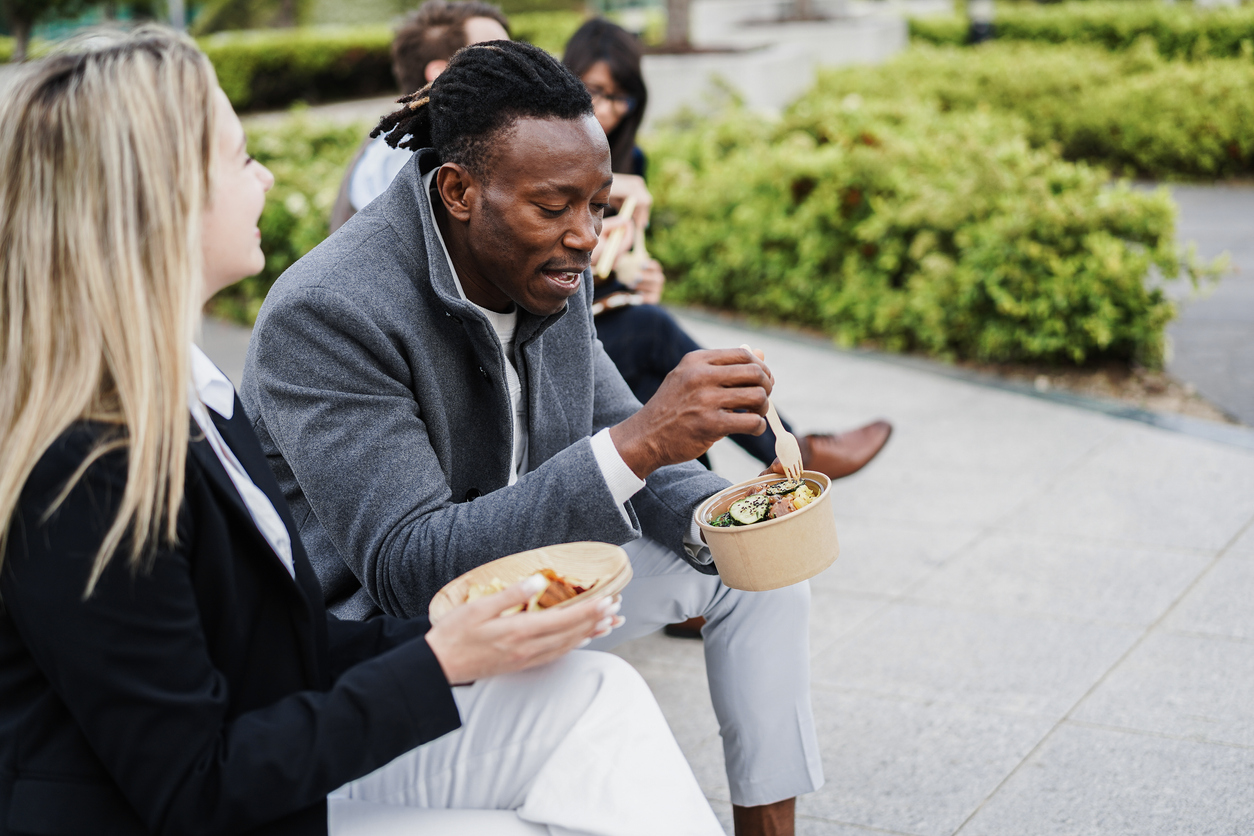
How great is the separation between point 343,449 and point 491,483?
420mm

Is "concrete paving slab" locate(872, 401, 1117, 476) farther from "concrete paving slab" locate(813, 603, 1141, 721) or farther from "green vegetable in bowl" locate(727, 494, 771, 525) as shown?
"green vegetable in bowl" locate(727, 494, 771, 525)

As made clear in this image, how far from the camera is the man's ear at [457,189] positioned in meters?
2.13

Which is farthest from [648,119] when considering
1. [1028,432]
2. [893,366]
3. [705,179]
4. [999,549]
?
[999,549]

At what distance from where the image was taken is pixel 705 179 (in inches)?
323

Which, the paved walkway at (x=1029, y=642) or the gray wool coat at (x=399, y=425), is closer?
the gray wool coat at (x=399, y=425)

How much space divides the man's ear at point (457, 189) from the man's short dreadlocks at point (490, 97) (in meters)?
0.02

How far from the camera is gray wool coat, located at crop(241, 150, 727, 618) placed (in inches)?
76.0

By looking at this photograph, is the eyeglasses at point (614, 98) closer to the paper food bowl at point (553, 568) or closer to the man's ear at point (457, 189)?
the man's ear at point (457, 189)

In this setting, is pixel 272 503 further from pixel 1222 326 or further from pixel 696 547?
pixel 1222 326

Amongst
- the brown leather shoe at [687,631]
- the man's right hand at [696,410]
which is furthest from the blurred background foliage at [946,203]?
the man's right hand at [696,410]

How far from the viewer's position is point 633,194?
4086mm

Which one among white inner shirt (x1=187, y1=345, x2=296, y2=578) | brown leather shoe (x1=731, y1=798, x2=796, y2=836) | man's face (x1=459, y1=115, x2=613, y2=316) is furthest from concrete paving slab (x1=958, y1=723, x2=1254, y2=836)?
white inner shirt (x1=187, y1=345, x2=296, y2=578)

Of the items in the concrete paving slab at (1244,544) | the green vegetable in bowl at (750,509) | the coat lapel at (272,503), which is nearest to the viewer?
the coat lapel at (272,503)

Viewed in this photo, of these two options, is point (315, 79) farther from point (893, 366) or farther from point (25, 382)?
point (25, 382)
